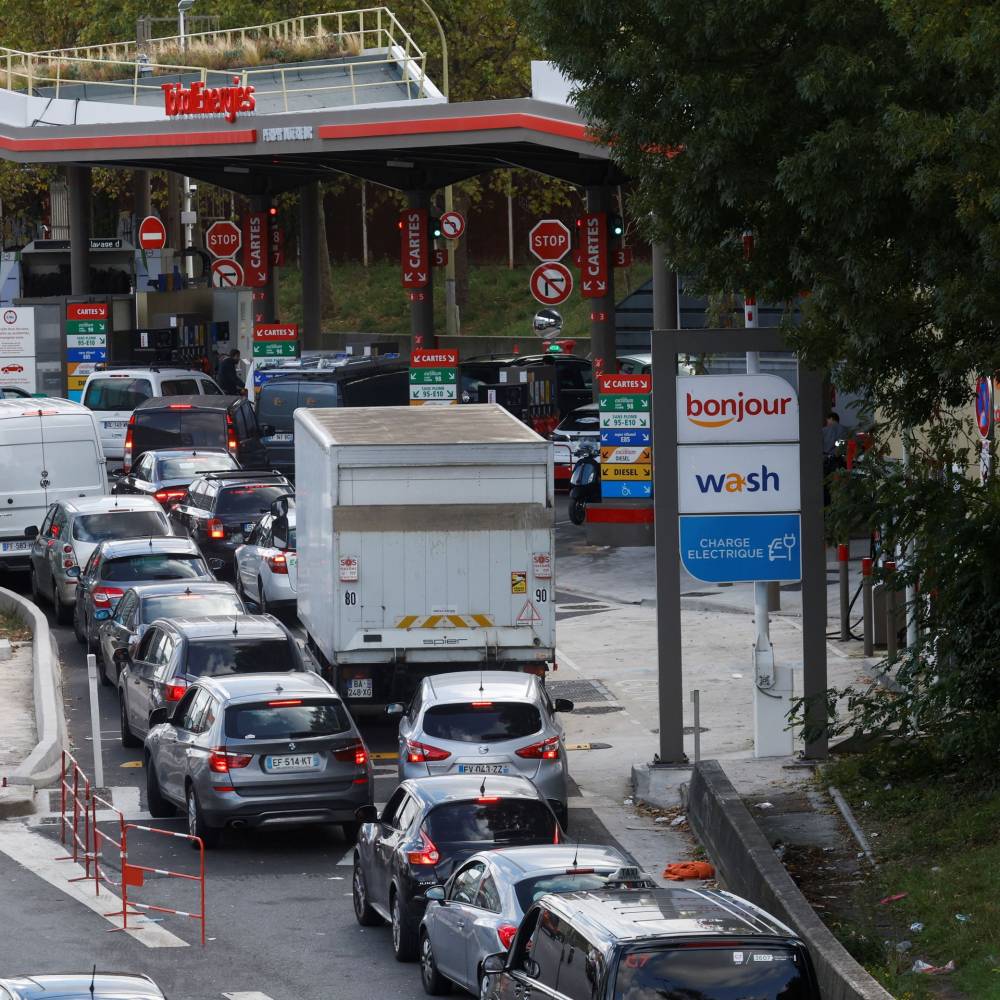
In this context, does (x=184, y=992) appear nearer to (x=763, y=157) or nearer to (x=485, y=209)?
(x=763, y=157)

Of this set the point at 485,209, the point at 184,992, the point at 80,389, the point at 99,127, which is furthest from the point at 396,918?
the point at 485,209

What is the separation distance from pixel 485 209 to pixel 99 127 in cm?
3291

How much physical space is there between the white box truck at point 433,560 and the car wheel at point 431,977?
756cm

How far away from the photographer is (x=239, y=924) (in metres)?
14.4

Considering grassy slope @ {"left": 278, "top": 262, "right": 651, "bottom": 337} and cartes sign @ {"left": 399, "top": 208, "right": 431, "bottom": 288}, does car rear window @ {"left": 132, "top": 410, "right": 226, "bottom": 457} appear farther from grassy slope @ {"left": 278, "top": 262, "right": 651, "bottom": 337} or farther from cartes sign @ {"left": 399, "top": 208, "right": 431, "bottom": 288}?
grassy slope @ {"left": 278, "top": 262, "right": 651, "bottom": 337}

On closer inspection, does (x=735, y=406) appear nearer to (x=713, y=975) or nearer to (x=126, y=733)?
(x=126, y=733)

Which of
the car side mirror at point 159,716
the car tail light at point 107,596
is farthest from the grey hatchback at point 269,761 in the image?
the car tail light at point 107,596

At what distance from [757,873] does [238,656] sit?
25.9 feet

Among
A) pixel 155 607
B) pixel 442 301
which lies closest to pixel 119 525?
pixel 155 607

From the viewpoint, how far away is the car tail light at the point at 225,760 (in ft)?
52.9

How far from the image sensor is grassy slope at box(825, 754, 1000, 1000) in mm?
11258

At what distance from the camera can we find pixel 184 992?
12.5 meters

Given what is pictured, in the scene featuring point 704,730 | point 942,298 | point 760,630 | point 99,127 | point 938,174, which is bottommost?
point 704,730

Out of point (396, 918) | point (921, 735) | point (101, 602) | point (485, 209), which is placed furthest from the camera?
point (485, 209)
